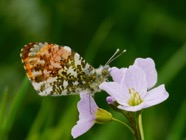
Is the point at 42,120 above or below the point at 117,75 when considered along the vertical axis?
below

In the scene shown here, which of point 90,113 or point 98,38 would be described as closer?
point 90,113

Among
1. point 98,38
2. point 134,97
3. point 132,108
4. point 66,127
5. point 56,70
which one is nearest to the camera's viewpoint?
point 132,108

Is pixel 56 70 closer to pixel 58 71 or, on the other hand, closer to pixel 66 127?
pixel 58 71

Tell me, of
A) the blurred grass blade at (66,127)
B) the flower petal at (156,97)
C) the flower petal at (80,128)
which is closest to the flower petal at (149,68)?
the flower petal at (156,97)

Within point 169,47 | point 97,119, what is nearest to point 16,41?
point 169,47

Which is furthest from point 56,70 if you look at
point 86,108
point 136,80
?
point 136,80
